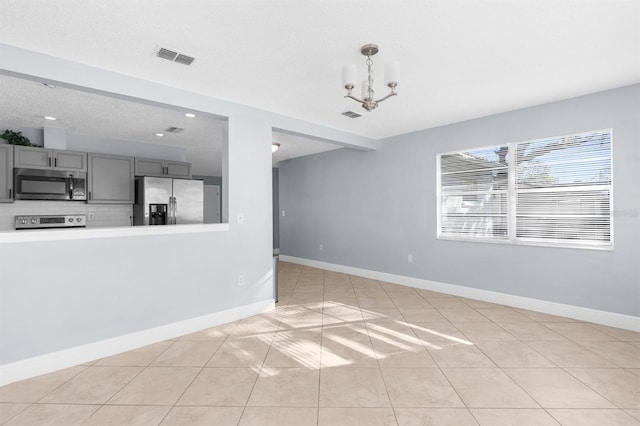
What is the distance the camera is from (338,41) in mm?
2336

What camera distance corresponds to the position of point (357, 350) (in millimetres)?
2777

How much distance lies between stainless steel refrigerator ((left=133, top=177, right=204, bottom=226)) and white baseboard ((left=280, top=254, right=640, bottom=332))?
313cm

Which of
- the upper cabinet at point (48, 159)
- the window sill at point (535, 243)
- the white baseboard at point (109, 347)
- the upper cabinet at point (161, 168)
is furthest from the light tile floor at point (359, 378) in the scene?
the upper cabinet at point (161, 168)

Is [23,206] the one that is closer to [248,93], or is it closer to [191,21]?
[248,93]

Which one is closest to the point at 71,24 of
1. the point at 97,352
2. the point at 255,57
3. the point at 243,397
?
the point at 255,57

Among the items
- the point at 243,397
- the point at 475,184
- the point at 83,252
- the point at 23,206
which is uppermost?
the point at 475,184

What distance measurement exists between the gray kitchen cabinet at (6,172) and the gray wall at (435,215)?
4784 millimetres

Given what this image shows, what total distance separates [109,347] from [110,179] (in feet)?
10.2

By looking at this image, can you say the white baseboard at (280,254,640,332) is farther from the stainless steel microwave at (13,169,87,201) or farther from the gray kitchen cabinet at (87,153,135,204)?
the stainless steel microwave at (13,169,87,201)

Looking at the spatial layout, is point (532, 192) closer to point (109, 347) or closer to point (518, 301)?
point (518, 301)

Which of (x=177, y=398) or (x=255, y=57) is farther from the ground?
(x=255, y=57)

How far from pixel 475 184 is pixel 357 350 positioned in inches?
120

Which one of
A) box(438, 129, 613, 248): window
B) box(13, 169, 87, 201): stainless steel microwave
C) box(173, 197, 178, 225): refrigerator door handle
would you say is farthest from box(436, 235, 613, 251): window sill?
box(13, 169, 87, 201): stainless steel microwave

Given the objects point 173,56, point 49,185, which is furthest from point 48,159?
point 173,56
